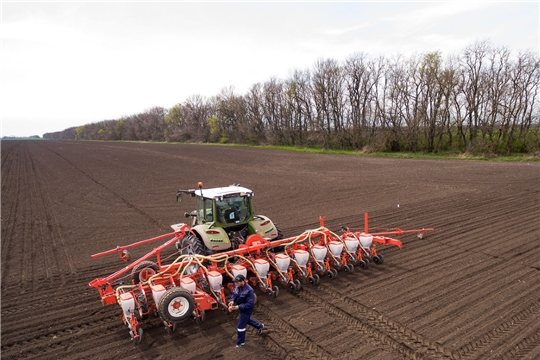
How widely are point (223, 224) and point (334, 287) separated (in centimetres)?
267

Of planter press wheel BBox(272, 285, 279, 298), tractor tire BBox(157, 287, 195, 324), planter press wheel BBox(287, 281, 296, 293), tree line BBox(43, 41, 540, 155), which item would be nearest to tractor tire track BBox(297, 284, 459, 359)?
planter press wheel BBox(287, 281, 296, 293)

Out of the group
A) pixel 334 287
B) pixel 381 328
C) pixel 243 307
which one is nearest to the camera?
pixel 243 307

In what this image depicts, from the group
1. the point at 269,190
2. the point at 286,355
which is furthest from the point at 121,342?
the point at 269,190

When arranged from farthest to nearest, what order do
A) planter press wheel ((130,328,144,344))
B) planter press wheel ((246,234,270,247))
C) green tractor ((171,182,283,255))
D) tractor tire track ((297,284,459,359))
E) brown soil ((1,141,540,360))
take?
green tractor ((171,182,283,255))
planter press wheel ((246,234,270,247))
planter press wheel ((130,328,144,344))
brown soil ((1,141,540,360))
tractor tire track ((297,284,459,359))

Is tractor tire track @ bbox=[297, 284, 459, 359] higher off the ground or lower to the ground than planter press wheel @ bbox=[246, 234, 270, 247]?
lower

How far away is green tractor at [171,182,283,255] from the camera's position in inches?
293

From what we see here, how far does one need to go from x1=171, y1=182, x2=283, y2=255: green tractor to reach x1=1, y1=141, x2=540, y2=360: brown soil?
143cm

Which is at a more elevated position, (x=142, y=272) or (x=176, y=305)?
(x=142, y=272)

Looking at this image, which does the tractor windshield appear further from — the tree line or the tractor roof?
the tree line

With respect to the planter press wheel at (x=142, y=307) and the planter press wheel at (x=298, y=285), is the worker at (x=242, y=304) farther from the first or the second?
the planter press wheel at (x=298, y=285)

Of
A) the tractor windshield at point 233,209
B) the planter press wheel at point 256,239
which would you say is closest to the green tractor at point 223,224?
the tractor windshield at point 233,209

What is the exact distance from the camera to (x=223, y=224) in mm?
7754

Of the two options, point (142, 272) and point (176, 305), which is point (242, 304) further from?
point (142, 272)

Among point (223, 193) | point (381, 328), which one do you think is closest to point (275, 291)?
point (381, 328)
